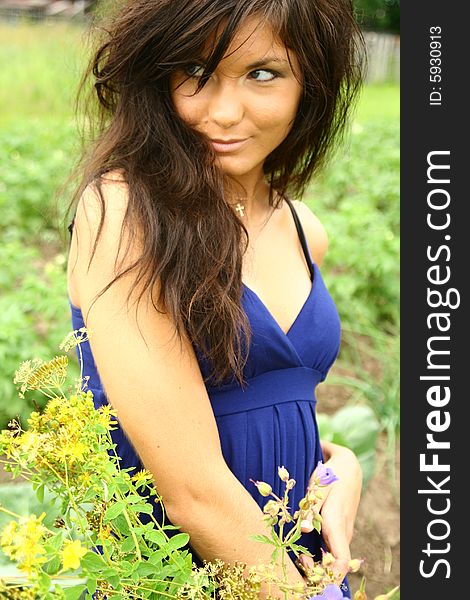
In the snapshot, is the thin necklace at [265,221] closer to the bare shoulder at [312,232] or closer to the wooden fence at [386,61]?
the bare shoulder at [312,232]

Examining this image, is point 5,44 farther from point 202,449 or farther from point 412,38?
point 202,449

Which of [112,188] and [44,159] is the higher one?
[44,159]

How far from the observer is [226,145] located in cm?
133

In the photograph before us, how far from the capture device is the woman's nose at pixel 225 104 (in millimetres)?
1284

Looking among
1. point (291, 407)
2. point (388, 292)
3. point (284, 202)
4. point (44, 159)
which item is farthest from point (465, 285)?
point (44, 159)

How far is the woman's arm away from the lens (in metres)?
1.15

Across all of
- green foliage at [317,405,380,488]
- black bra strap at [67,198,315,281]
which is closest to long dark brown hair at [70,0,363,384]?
black bra strap at [67,198,315,281]

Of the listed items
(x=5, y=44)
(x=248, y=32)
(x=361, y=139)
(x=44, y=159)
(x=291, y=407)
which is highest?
(x=5, y=44)

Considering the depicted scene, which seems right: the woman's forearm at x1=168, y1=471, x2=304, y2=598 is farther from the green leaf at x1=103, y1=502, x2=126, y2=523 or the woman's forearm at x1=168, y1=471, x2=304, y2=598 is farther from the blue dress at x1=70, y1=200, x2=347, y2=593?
the green leaf at x1=103, y1=502, x2=126, y2=523

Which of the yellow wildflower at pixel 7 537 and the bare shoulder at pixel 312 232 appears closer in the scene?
the yellow wildflower at pixel 7 537

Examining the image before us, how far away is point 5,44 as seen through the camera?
11.3 metres

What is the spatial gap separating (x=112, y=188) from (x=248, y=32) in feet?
1.00

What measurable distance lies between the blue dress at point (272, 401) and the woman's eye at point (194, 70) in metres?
0.34

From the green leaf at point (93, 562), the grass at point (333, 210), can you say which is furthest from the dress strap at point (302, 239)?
the green leaf at point (93, 562)
